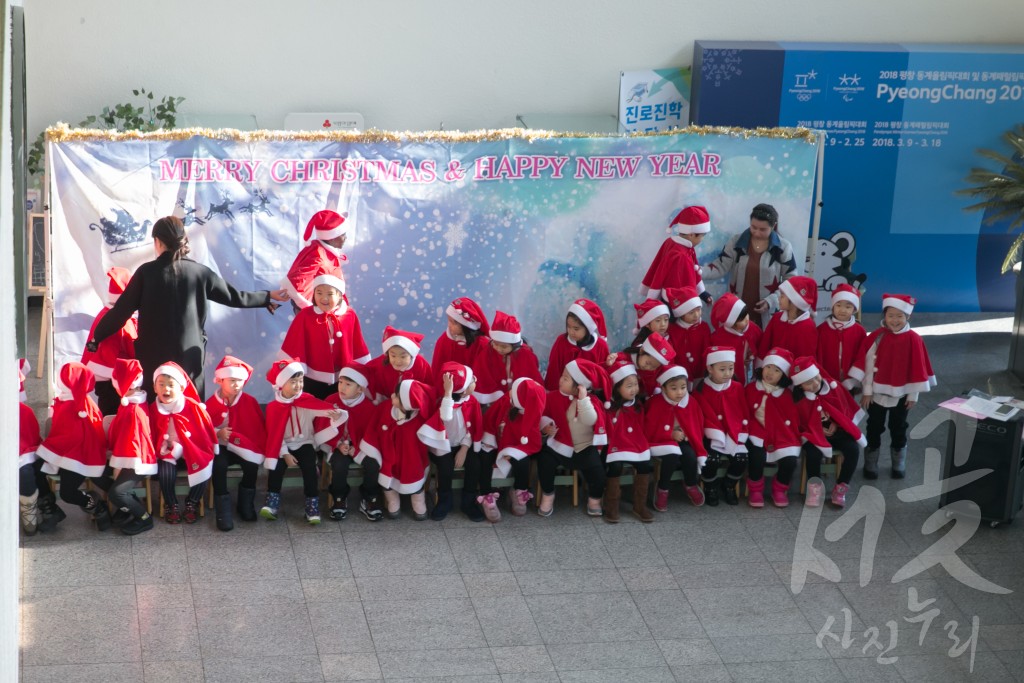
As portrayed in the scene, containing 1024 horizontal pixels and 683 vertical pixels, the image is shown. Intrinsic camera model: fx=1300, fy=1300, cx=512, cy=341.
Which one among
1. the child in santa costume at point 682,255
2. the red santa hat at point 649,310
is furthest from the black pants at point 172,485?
the child in santa costume at point 682,255

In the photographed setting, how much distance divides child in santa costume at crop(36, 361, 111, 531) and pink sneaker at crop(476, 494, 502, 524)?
6.94ft

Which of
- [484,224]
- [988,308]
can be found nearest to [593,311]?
[484,224]

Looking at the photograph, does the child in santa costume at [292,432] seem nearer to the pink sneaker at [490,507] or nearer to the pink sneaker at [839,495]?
the pink sneaker at [490,507]

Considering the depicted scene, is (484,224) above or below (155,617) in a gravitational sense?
above

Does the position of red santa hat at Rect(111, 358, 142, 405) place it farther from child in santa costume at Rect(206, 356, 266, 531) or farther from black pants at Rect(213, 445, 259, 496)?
black pants at Rect(213, 445, 259, 496)

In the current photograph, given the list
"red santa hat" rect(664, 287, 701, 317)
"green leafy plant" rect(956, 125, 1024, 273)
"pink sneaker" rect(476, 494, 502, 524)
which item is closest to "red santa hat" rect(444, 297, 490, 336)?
"pink sneaker" rect(476, 494, 502, 524)

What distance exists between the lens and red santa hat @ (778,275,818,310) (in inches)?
320

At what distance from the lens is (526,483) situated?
25.0 ft

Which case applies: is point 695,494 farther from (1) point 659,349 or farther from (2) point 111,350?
(2) point 111,350

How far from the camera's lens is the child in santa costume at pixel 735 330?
8070 mm

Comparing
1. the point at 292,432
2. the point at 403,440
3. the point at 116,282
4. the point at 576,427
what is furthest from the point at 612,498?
the point at 116,282

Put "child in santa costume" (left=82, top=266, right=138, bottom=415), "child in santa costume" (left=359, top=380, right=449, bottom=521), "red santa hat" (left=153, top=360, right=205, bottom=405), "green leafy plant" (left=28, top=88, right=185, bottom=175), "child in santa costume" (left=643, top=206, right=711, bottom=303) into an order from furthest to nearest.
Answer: "green leafy plant" (left=28, top=88, right=185, bottom=175) → "child in santa costume" (left=643, top=206, right=711, bottom=303) → "child in santa costume" (left=82, top=266, right=138, bottom=415) → "child in santa costume" (left=359, top=380, right=449, bottom=521) → "red santa hat" (left=153, top=360, right=205, bottom=405)

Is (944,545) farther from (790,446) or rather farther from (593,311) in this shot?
(593,311)

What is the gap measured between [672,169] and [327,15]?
3217 millimetres
